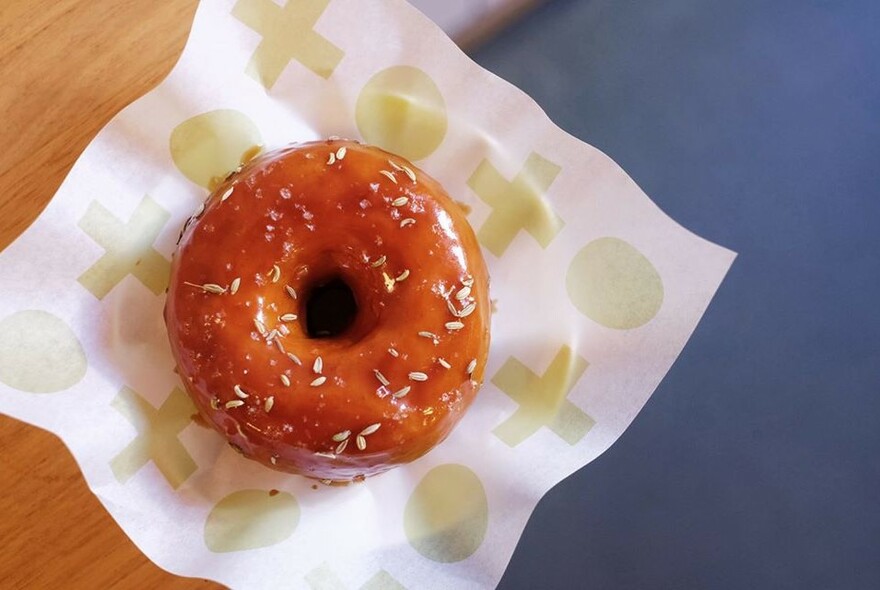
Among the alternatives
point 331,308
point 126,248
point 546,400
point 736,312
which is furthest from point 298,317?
point 736,312

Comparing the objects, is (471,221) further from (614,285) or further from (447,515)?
(447,515)

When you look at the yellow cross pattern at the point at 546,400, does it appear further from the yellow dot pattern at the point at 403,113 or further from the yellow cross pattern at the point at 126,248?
the yellow cross pattern at the point at 126,248

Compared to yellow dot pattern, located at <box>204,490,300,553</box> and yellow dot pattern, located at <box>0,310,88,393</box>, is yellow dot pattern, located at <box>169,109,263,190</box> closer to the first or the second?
yellow dot pattern, located at <box>0,310,88,393</box>

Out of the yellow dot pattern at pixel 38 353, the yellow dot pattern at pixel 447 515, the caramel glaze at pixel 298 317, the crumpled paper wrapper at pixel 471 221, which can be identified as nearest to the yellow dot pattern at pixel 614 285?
the crumpled paper wrapper at pixel 471 221

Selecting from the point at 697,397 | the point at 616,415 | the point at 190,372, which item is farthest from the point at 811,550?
the point at 190,372

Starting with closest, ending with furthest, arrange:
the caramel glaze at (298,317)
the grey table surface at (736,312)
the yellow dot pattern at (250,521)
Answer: the caramel glaze at (298,317) < the yellow dot pattern at (250,521) < the grey table surface at (736,312)

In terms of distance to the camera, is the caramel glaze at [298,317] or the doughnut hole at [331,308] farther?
the doughnut hole at [331,308]
